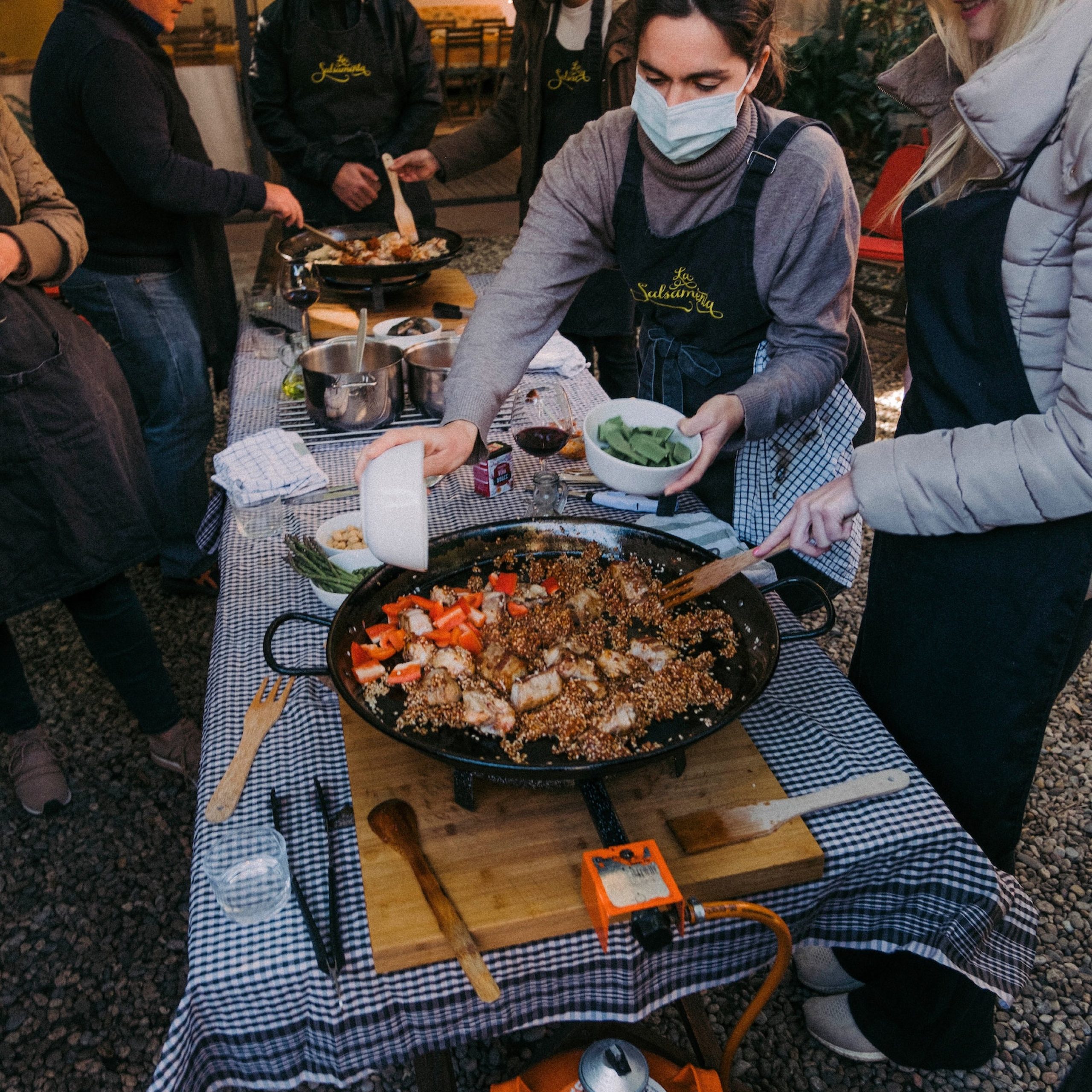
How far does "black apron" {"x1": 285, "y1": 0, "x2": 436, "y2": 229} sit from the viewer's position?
148 inches

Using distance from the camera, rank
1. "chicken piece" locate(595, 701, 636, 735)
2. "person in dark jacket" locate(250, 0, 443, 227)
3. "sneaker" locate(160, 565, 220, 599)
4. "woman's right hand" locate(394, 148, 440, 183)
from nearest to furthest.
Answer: "chicken piece" locate(595, 701, 636, 735) < "woman's right hand" locate(394, 148, 440, 183) < "sneaker" locate(160, 565, 220, 599) < "person in dark jacket" locate(250, 0, 443, 227)

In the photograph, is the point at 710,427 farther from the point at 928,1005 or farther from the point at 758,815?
the point at 928,1005

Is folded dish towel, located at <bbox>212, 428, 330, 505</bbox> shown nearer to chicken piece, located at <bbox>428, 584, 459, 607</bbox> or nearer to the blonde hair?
chicken piece, located at <bbox>428, 584, 459, 607</bbox>

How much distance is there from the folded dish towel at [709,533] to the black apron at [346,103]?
2384mm

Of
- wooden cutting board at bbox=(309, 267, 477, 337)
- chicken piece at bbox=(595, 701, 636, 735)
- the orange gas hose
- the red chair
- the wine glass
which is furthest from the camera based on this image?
the red chair

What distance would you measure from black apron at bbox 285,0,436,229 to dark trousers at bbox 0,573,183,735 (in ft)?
6.82

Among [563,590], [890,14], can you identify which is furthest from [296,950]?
[890,14]

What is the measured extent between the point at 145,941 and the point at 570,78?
352 cm

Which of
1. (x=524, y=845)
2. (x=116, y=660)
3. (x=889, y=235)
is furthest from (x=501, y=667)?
(x=889, y=235)

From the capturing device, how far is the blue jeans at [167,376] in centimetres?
309

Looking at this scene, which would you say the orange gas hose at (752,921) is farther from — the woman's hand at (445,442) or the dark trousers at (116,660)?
the dark trousers at (116,660)

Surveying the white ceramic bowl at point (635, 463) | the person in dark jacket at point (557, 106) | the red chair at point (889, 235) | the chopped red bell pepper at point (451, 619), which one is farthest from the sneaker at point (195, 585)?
the red chair at point (889, 235)

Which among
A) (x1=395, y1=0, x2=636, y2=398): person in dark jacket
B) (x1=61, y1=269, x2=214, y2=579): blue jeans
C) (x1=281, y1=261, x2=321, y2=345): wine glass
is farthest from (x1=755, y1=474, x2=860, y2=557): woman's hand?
(x1=61, y1=269, x2=214, y2=579): blue jeans

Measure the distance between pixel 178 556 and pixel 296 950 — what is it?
104 inches
